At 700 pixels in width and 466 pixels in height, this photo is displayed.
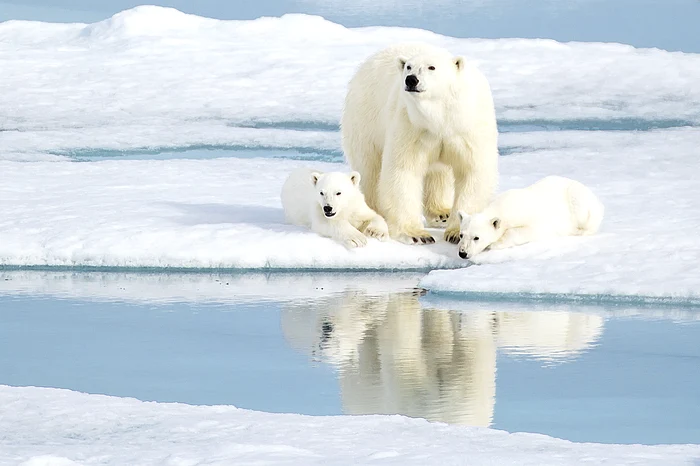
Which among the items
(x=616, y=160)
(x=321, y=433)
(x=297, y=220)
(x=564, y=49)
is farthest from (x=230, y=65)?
(x=321, y=433)

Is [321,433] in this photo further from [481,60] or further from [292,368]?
[481,60]

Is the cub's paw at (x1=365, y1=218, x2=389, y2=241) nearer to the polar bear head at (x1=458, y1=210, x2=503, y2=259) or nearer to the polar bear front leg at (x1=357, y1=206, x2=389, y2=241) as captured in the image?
the polar bear front leg at (x1=357, y1=206, x2=389, y2=241)

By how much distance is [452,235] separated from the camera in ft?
20.7

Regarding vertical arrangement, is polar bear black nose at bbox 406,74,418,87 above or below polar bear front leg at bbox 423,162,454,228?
above

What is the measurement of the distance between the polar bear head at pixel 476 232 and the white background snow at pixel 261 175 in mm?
80

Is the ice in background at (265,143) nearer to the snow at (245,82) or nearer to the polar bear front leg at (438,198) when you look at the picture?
the snow at (245,82)

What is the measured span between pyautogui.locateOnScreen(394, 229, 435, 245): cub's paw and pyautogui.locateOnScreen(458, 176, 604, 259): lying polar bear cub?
28 cm

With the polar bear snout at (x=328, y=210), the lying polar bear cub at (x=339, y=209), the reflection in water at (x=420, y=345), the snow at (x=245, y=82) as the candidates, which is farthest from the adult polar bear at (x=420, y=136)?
the snow at (x=245, y=82)

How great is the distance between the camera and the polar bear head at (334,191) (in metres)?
5.92

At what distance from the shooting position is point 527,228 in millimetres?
6055

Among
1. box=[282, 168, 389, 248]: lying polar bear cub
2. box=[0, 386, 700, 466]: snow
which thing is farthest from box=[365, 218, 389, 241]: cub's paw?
box=[0, 386, 700, 466]: snow

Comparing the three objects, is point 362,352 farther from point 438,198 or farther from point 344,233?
point 438,198

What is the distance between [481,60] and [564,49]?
1601 mm

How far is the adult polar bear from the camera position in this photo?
5898 millimetres
